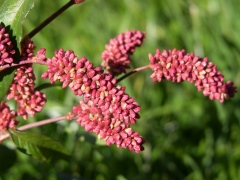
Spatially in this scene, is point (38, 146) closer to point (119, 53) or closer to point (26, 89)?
point (26, 89)

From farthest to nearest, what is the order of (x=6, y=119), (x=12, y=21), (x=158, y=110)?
(x=158, y=110), (x=6, y=119), (x=12, y=21)

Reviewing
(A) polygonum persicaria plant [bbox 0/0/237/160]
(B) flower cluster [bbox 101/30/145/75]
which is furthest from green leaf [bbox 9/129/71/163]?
(B) flower cluster [bbox 101/30/145/75]

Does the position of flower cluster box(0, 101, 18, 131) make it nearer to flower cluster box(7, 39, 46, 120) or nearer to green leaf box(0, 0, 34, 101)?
flower cluster box(7, 39, 46, 120)

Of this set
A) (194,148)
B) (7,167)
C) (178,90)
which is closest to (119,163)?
(194,148)

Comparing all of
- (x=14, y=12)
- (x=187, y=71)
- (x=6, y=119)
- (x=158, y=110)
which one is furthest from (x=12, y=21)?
(x=158, y=110)

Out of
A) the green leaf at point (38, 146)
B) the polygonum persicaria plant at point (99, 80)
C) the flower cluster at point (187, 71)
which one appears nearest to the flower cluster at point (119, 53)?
the polygonum persicaria plant at point (99, 80)
